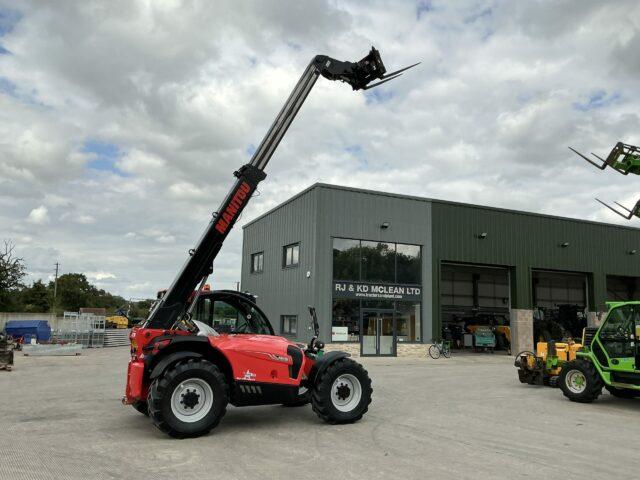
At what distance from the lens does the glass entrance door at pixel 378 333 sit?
24.4 m

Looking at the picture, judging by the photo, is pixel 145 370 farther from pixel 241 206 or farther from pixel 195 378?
pixel 241 206

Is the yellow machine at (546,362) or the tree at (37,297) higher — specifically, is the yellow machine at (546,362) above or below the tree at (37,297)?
below

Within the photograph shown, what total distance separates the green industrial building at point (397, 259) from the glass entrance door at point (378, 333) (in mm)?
48

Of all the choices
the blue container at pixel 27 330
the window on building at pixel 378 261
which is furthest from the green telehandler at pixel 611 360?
the blue container at pixel 27 330

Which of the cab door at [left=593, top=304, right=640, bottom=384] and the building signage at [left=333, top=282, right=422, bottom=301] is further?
the building signage at [left=333, top=282, right=422, bottom=301]

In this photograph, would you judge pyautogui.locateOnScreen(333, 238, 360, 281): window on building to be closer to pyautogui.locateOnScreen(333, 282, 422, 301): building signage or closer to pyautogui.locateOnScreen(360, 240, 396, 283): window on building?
pyautogui.locateOnScreen(360, 240, 396, 283): window on building

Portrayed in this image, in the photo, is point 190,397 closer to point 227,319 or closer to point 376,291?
point 227,319

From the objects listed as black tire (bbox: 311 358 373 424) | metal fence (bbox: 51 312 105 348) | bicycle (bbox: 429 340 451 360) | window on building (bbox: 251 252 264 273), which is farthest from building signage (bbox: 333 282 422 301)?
metal fence (bbox: 51 312 105 348)

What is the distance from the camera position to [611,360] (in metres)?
10.9

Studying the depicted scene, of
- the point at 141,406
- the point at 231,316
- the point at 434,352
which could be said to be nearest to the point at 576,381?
the point at 231,316

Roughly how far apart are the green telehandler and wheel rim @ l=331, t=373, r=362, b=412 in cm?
555

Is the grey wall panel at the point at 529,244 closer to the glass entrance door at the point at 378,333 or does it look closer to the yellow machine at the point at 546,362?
the glass entrance door at the point at 378,333

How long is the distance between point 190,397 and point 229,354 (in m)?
0.81

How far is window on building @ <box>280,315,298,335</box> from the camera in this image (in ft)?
83.1
